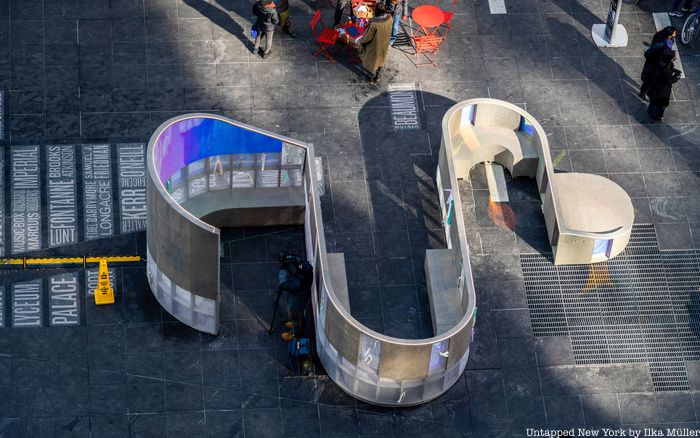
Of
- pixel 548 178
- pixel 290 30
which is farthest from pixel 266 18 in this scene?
pixel 548 178

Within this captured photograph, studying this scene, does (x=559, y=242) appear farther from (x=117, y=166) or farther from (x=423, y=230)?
(x=117, y=166)

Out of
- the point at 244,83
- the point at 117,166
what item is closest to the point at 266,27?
the point at 244,83

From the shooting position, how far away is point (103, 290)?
37.7 metres

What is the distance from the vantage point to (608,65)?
43656 mm

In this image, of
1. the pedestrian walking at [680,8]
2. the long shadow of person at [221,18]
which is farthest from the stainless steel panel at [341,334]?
the pedestrian walking at [680,8]

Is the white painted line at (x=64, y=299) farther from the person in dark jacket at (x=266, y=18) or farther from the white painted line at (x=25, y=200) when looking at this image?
the person in dark jacket at (x=266, y=18)

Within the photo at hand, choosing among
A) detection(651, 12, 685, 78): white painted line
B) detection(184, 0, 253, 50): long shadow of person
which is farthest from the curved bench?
detection(184, 0, 253, 50): long shadow of person

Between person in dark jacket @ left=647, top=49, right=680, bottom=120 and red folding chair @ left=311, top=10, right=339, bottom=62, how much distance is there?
26.7 ft

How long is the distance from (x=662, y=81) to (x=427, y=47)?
6.14m

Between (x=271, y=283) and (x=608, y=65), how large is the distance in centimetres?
1137

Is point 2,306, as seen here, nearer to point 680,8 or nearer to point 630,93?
point 630,93

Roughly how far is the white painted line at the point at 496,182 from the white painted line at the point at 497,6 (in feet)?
17.4

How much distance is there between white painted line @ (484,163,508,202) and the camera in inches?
1599

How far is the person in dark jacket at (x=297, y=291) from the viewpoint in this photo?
121 feet
